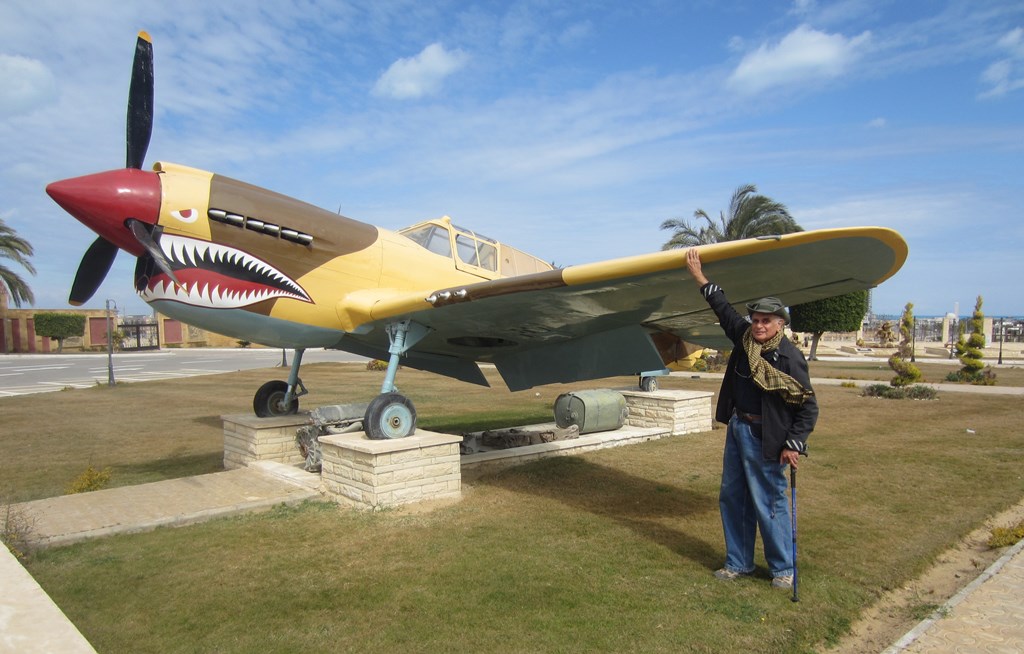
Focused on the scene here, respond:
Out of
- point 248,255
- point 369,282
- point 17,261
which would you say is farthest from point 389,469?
point 17,261

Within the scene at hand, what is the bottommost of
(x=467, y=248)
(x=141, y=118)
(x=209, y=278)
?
(x=209, y=278)

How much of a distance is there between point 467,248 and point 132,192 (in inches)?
164

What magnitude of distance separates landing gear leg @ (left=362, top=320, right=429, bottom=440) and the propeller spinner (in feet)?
8.10

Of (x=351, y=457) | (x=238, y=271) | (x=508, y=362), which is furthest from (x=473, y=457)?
(x=238, y=271)

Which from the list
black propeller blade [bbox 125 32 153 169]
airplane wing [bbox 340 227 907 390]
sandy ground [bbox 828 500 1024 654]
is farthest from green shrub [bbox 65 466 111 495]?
sandy ground [bbox 828 500 1024 654]

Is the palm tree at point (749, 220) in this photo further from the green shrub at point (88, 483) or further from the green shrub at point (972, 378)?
Answer: the green shrub at point (88, 483)

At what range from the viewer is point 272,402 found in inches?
369

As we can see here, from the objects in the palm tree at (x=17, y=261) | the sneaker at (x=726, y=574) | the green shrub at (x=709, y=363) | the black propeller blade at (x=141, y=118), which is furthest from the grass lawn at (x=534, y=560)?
the palm tree at (x=17, y=261)

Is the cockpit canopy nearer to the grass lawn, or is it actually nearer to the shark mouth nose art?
the shark mouth nose art

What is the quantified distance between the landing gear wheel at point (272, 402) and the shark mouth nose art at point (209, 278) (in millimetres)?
2805

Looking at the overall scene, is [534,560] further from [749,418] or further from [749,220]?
[749,220]

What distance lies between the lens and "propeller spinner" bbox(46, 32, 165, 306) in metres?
6.09

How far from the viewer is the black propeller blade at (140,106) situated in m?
6.48

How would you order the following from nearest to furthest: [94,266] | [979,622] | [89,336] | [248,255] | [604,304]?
[979,622] → [604,304] → [248,255] → [94,266] → [89,336]
